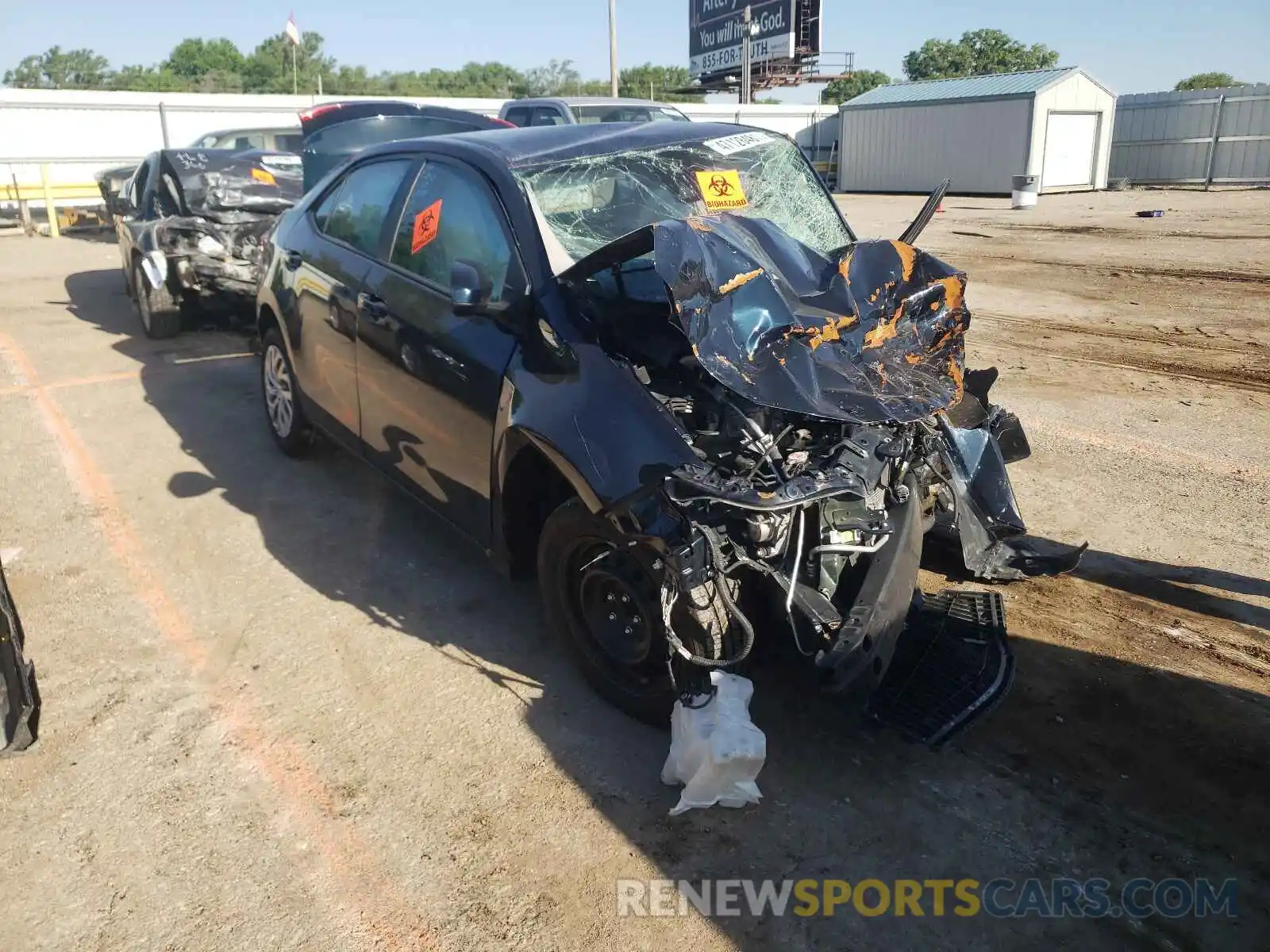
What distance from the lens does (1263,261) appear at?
40.7 feet

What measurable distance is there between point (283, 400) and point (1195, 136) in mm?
28797

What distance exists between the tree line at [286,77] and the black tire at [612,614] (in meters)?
51.6

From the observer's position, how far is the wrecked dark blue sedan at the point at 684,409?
293 centimetres

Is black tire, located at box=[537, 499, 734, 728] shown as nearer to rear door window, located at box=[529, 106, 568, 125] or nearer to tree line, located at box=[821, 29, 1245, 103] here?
rear door window, located at box=[529, 106, 568, 125]

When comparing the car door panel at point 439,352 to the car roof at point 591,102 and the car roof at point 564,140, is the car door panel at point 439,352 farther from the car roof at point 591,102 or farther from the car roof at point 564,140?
the car roof at point 591,102

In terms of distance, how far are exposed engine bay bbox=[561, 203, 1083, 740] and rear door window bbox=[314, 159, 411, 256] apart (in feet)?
4.92

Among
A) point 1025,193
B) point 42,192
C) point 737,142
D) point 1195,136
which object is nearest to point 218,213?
point 737,142

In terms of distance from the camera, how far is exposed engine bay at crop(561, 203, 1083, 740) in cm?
284

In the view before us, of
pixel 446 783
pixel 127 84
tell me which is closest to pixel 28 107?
pixel 446 783

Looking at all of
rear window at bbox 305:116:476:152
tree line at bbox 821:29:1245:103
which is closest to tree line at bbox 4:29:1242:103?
tree line at bbox 821:29:1245:103

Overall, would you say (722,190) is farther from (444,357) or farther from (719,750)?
(719,750)

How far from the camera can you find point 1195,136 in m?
26.8

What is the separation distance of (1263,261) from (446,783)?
13205 mm

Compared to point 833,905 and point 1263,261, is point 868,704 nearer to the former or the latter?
point 833,905
